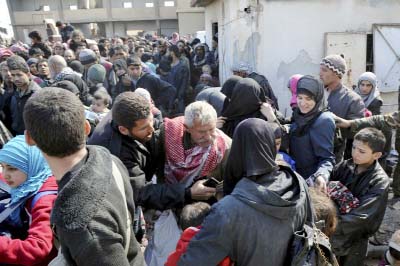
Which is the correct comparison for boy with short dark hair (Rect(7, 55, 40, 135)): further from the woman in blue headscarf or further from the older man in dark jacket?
the older man in dark jacket

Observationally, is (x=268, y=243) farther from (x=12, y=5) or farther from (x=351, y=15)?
(x=12, y=5)

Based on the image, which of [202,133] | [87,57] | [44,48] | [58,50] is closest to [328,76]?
[202,133]

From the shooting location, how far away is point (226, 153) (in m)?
2.42

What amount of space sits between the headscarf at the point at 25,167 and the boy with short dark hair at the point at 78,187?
504 mm

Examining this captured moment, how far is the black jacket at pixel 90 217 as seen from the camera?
124 cm

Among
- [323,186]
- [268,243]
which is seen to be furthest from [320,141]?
[268,243]

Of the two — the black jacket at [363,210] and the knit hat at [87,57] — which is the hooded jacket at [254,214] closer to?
the black jacket at [363,210]

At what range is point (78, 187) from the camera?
1278 mm

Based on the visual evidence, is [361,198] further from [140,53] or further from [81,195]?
[140,53]

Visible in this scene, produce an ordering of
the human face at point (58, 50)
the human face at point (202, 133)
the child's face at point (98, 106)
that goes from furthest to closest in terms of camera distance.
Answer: the human face at point (58, 50) → the child's face at point (98, 106) → the human face at point (202, 133)

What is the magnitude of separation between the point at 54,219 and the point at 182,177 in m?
1.20

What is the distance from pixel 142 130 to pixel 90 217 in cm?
103

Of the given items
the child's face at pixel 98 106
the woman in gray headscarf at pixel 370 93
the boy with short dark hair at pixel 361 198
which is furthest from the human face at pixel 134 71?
the boy with short dark hair at pixel 361 198

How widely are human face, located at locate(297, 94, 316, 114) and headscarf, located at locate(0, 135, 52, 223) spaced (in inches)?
77.4
